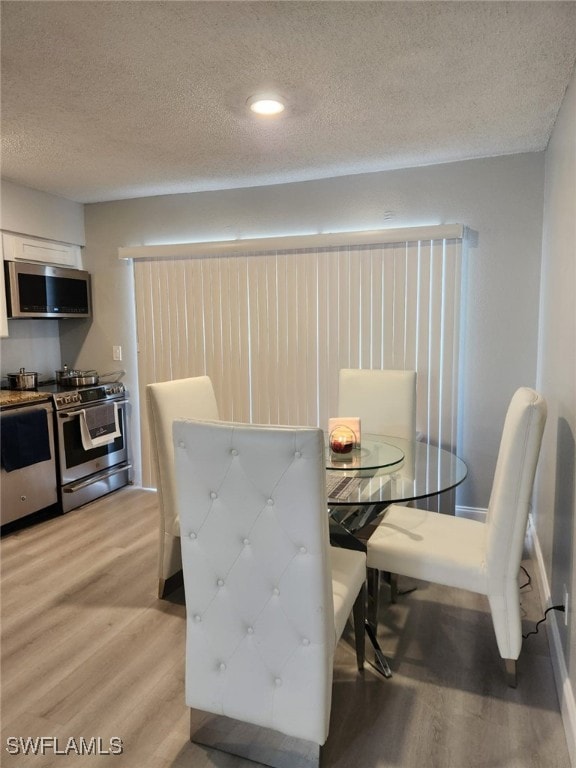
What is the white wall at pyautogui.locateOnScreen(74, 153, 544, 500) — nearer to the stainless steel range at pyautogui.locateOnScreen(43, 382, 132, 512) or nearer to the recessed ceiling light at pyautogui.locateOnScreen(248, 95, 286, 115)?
the recessed ceiling light at pyautogui.locateOnScreen(248, 95, 286, 115)

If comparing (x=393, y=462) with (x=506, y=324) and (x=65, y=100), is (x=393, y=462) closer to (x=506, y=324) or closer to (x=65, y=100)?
(x=506, y=324)

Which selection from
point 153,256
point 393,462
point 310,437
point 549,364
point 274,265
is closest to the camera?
point 310,437

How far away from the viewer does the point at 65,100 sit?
227 cm

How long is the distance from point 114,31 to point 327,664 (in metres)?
2.18

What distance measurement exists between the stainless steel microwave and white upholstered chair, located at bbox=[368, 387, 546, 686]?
304 centimetres

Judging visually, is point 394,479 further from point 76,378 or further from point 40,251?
point 40,251

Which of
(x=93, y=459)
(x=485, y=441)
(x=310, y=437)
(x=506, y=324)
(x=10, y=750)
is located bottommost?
(x=10, y=750)

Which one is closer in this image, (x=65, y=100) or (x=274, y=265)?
(x=65, y=100)

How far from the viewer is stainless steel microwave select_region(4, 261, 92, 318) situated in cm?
359

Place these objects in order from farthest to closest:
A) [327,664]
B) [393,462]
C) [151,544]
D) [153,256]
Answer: [153,256] < [151,544] < [393,462] < [327,664]

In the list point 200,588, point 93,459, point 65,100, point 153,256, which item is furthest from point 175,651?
point 153,256

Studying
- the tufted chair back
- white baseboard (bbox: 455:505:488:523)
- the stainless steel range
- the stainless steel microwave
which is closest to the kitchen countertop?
the stainless steel range

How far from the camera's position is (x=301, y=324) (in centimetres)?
371

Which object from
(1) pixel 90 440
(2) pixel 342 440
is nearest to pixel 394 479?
(2) pixel 342 440
